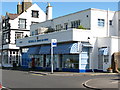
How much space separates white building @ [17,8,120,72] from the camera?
28.0 meters

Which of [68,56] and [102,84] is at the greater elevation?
[68,56]

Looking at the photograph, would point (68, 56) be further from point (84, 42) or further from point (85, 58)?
point (84, 42)

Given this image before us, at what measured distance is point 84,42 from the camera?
2873 centimetres

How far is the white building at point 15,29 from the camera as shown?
47.9 metres

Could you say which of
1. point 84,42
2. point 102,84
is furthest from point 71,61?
point 102,84

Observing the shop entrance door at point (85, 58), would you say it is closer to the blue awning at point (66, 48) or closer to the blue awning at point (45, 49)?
the blue awning at point (66, 48)

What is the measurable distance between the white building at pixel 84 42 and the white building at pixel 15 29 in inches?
554

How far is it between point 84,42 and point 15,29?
22457mm

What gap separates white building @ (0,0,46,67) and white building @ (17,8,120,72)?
1406 centimetres

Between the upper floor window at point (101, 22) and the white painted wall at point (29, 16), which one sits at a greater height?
the white painted wall at point (29, 16)

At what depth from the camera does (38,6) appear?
1992 inches

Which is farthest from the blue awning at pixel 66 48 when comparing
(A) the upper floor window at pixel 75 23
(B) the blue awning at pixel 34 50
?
(A) the upper floor window at pixel 75 23

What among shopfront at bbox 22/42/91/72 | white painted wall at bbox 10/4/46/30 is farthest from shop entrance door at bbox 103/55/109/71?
white painted wall at bbox 10/4/46/30

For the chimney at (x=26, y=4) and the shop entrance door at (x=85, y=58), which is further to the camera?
the chimney at (x=26, y=4)
